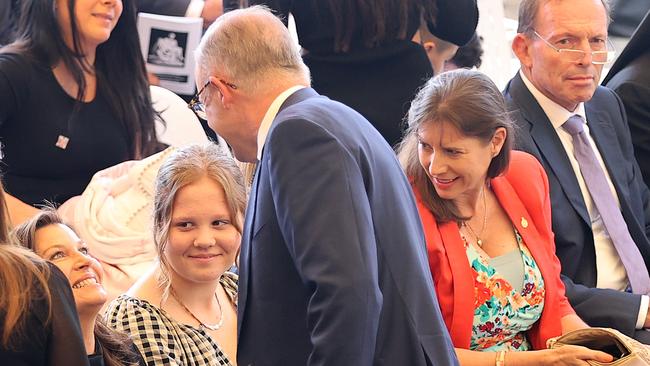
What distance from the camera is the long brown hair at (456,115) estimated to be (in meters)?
3.40

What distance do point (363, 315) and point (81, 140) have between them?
201cm

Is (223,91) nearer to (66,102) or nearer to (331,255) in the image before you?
(331,255)

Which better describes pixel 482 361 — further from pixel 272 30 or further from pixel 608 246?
pixel 272 30

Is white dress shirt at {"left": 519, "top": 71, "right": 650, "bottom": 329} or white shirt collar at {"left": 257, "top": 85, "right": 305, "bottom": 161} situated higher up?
white shirt collar at {"left": 257, "top": 85, "right": 305, "bottom": 161}

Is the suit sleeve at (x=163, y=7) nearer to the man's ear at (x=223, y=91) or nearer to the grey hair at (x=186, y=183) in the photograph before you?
the grey hair at (x=186, y=183)

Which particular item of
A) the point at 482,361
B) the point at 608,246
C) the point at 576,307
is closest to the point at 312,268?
the point at 482,361

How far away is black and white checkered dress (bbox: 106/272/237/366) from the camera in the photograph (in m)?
2.97

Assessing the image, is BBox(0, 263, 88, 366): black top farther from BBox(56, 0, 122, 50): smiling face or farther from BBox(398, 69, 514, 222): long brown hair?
BBox(56, 0, 122, 50): smiling face

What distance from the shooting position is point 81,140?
4219mm

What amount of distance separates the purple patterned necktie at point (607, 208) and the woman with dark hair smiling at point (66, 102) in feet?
5.09

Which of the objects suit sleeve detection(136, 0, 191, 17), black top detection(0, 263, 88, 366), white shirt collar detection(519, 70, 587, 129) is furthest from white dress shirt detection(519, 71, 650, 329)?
black top detection(0, 263, 88, 366)

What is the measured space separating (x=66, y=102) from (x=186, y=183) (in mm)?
1192

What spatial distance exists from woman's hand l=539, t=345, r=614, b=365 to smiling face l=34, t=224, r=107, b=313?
1.29 meters

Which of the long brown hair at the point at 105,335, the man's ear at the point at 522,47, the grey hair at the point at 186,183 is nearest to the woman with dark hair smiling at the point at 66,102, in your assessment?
the grey hair at the point at 186,183
